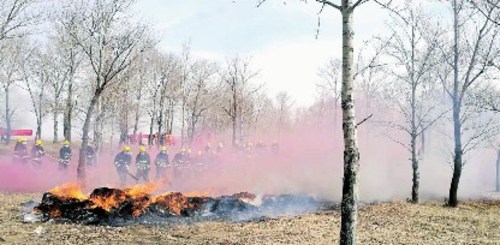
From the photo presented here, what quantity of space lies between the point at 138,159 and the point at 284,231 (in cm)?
1313

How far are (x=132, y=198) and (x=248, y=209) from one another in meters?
4.35

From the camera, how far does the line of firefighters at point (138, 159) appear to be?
22.1m

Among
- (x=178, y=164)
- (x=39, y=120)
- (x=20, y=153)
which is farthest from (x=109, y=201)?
(x=39, y=120)

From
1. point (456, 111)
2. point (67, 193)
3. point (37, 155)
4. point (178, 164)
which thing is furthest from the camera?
point (178, 164)

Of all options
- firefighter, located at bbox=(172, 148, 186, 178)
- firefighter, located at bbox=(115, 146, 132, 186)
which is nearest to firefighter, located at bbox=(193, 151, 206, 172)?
firefighter, located at bbox=(172, 148, 186, 178)

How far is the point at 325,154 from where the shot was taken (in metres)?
39.7

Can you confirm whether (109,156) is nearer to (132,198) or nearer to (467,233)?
(132,198)

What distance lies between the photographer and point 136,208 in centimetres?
1315

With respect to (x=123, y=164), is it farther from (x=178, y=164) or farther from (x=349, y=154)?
(x=349, y=154)

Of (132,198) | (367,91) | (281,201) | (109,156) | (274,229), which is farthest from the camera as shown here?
(367,91)

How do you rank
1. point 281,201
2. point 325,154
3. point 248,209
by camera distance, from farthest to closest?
point 325,154 < point 281,201 < point 248,209

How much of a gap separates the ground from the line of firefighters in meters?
7.23

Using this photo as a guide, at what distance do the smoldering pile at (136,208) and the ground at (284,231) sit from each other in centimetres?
91

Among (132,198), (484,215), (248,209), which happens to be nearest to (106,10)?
(132,198)
